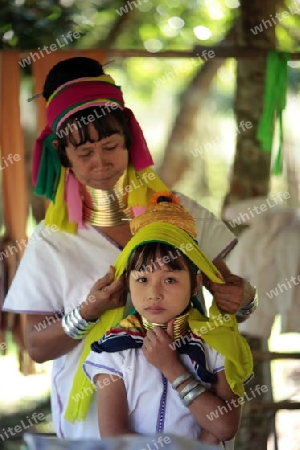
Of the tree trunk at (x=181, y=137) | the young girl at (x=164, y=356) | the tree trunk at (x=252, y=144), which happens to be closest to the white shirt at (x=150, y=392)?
the young girl at (x=164, y=356)

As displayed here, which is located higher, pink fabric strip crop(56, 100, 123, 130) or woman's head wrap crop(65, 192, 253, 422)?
pink fabric strip crop(56, 100, 123, 130)

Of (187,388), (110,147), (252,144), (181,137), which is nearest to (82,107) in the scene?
(110,147)

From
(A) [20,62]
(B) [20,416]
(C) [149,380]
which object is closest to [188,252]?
(C) [149,380]

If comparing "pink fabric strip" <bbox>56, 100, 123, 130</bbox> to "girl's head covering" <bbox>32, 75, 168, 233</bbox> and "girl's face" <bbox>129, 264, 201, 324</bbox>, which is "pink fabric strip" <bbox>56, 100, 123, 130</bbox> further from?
"girl's face" <bbox>129, 264, 201, 324</bbox>

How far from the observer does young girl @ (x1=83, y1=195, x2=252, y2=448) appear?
74.3 inches

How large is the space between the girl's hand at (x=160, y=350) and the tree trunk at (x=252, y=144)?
5.79ft

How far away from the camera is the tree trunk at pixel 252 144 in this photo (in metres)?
3.53

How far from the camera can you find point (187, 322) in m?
1.98

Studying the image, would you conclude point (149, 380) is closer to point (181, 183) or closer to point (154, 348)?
point (154, 348)

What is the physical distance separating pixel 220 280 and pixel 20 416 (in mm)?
3462

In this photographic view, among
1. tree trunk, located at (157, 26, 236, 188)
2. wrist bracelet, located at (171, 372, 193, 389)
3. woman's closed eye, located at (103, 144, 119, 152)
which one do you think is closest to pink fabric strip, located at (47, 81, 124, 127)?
woman's closed eye, located at (103, 144, 119, 152)

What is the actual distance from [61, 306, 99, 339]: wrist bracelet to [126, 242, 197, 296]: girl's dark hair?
215 mm

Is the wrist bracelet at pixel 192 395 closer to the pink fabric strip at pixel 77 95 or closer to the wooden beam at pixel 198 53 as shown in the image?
the pink fabric strip at pixel 77 95

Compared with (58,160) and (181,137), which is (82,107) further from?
(181,137)
